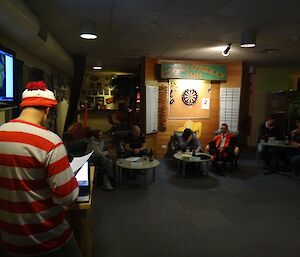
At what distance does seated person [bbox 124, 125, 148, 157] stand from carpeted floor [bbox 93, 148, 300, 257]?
1.69ft

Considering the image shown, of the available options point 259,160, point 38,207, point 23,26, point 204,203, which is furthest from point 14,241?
point 259,160

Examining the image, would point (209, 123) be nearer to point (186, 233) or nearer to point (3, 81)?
point (186, 233)

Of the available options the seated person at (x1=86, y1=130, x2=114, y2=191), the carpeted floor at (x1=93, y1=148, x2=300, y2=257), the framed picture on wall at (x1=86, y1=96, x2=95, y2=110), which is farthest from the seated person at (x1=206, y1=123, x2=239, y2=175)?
the framed picture on wall at (x1=86, y1=96, x2=95, y2=110)

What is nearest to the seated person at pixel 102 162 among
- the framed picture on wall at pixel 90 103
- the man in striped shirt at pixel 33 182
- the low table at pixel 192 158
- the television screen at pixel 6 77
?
the low table at pixel 192 158

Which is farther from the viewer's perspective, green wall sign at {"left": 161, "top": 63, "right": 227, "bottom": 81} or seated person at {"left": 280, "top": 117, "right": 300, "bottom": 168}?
green wall sign at {"left": 161, "top": 63, "right": 227, "bottom": 81}

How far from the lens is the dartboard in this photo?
6.73 meters

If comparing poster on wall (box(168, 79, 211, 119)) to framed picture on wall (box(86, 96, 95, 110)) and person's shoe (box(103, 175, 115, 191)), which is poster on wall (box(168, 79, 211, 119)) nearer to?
person's shoe (box(103, 175, 115, 191))

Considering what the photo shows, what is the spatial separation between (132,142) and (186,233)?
8.41ft

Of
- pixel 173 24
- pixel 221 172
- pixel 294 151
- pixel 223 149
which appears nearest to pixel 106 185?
pixel 221 172

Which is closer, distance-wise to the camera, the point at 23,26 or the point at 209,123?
the point at 23,26

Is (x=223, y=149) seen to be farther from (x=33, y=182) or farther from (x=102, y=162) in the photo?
(x=33, y=182)

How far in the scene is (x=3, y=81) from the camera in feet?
8.60

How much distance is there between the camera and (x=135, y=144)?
16.9ft

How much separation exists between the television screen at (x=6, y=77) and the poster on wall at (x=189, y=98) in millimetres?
4324
